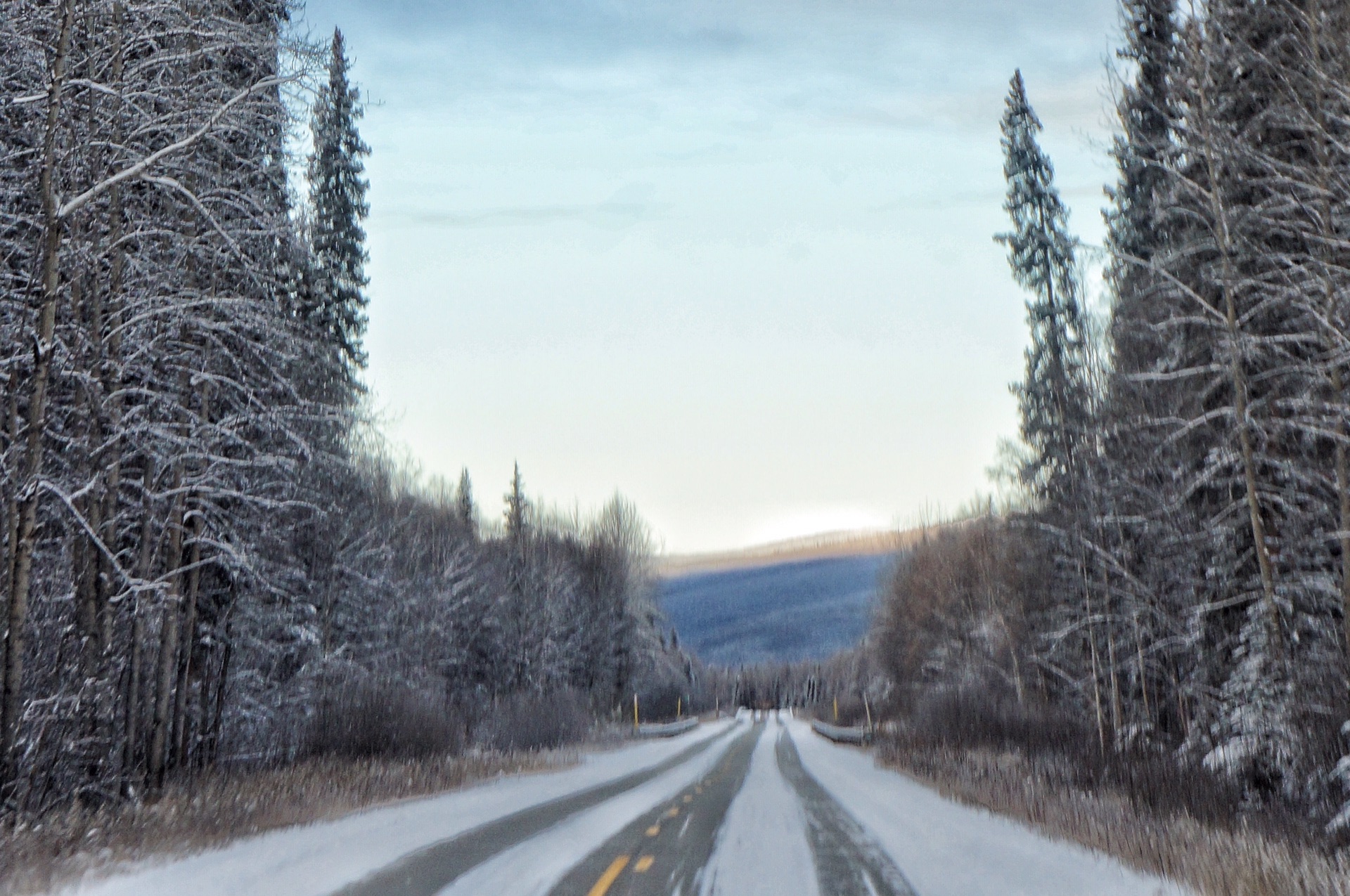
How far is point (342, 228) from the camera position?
98.3 feet

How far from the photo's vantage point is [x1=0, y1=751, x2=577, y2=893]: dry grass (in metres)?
8.20

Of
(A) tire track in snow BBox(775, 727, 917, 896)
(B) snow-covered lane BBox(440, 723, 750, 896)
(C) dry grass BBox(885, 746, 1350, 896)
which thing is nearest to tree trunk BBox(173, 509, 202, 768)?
(B) snow-covered lane BBox(440, 723, 750, 896)

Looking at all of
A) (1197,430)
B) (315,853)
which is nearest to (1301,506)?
(1197,430)

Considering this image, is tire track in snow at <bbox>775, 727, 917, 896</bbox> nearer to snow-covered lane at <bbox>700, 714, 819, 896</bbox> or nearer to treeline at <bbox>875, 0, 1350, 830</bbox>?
snow-covered lane at <bbox>700, 714, 819, 896</bbox>

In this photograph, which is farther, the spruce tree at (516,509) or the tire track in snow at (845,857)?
the spruce tree at (516,509)

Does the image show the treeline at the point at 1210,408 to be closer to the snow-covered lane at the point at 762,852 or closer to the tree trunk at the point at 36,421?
the snow-covered lane at the point at 762,852

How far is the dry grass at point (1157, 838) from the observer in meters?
7.54

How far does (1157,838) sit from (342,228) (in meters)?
27.7

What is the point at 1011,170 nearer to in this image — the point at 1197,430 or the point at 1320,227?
the point at 1197,430

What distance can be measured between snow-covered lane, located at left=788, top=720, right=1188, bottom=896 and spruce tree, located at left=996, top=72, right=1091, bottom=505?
1509 centimetres

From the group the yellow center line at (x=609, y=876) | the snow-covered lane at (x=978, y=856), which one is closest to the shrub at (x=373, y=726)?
the snow-covered lane at (x=978, y=856)

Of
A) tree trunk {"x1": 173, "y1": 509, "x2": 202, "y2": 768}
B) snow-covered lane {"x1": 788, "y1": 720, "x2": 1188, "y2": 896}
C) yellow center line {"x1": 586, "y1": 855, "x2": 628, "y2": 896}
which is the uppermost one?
tree trunk {"x1": 173, "y1": 509, "x2": 202, "y2": 768}

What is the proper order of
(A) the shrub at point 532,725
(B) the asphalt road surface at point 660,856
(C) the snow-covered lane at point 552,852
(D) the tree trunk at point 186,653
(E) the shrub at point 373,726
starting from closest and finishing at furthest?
(C) the snow-covered lane at point 552,852 < (B) the asphalt road surface at point 660,856 < (D) the tree trunk at point 186,653 < (E) the shrub at point 373,726 < (A) the shrub at point 532,725

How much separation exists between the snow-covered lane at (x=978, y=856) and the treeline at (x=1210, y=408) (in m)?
3.75
